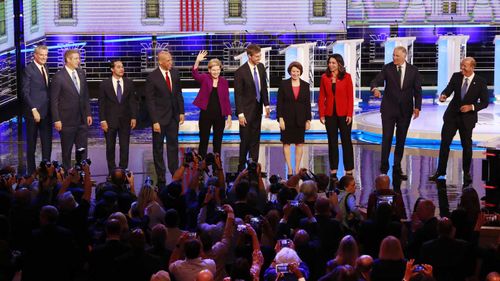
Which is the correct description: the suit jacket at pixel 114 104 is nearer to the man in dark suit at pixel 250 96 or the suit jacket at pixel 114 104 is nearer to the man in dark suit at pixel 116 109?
the man in dark suit at pixel 116 109

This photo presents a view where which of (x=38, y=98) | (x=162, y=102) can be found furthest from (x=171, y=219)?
(x=38, y=98)

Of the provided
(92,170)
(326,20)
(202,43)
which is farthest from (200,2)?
(92,170)

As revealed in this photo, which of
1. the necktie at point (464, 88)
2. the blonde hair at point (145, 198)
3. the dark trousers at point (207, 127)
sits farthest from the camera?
the dark trousers at point (207, 127)

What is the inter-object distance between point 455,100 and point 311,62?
23.6 ft

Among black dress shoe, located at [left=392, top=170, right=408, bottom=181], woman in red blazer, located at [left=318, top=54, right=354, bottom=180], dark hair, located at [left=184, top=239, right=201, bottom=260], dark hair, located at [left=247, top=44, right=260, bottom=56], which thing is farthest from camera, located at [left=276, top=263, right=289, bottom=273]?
black dress shoe, located at [left=392, top=170, right=408, bottom=181]

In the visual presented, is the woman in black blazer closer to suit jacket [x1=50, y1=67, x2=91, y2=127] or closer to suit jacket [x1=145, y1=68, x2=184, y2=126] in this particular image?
suit jacket [x1=145, y1=68, x2=184, y2=126]

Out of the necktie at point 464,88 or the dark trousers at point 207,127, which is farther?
the dark trousers at point 207,127

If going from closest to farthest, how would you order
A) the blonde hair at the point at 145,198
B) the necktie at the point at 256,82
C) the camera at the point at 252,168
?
the blonde hair at the point at 145,198 → the camera at the point at 252,168 → the necktie at the point at 256,82

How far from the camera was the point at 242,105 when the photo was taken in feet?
40.4

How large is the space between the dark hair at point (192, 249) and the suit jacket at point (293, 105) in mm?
5329

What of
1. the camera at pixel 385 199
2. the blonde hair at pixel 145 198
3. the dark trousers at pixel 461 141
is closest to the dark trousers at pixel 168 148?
the dark trousers at pixel 461 141

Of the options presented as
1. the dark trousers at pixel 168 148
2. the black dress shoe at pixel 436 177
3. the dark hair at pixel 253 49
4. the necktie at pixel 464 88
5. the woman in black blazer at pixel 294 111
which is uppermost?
the dark hair at pixel 253 49

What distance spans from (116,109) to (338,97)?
7.85 feet

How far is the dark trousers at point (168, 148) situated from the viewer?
1226 cm
